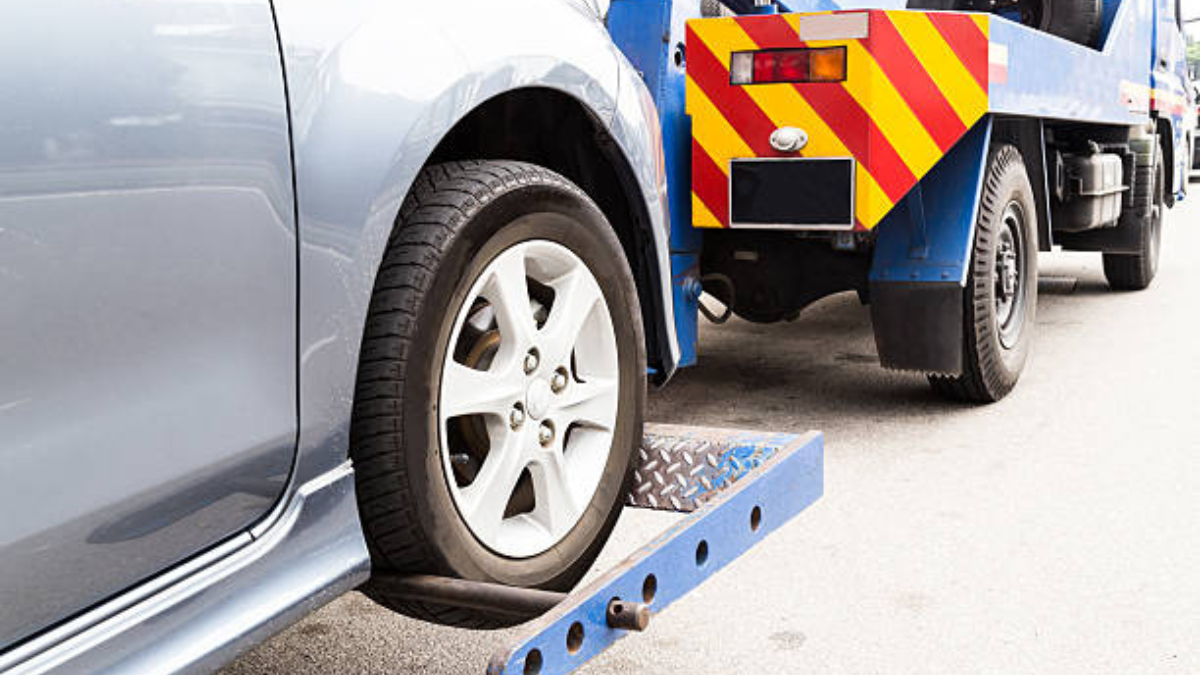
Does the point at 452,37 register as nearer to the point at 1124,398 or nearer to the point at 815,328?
the point at 1124,398

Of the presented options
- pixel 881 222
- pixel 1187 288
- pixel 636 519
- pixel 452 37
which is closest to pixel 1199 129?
pixel 1187 288

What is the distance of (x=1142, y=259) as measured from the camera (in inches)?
288

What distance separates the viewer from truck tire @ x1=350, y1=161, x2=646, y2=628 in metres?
1.85

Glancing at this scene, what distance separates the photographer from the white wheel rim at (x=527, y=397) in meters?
2.03

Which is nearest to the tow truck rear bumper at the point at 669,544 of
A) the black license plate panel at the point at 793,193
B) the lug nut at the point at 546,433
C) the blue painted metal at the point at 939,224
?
the lug nut at the point at 546,433

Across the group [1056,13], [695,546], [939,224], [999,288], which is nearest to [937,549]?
[695,546]

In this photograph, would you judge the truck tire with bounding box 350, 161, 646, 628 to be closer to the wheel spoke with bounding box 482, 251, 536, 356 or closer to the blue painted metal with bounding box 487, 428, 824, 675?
the wheel spoke with bounding box 482, 251, 536, 356

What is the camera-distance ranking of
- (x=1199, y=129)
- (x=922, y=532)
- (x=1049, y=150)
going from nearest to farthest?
(x=922, y=532), (x=1049, y=150), (x=1199, y=129)

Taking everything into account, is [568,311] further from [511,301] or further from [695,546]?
[695,546]

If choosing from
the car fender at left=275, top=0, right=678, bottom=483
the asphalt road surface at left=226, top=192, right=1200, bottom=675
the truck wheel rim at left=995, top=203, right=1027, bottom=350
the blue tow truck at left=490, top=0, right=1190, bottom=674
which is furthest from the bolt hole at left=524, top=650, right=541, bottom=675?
the truck wheel rim at left=995, top=203, right=1027, bottom=350

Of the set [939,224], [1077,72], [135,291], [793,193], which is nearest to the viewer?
[135,291]

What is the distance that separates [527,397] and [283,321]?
0.59m

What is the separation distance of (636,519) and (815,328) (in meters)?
3.17

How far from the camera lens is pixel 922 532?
323 cm
